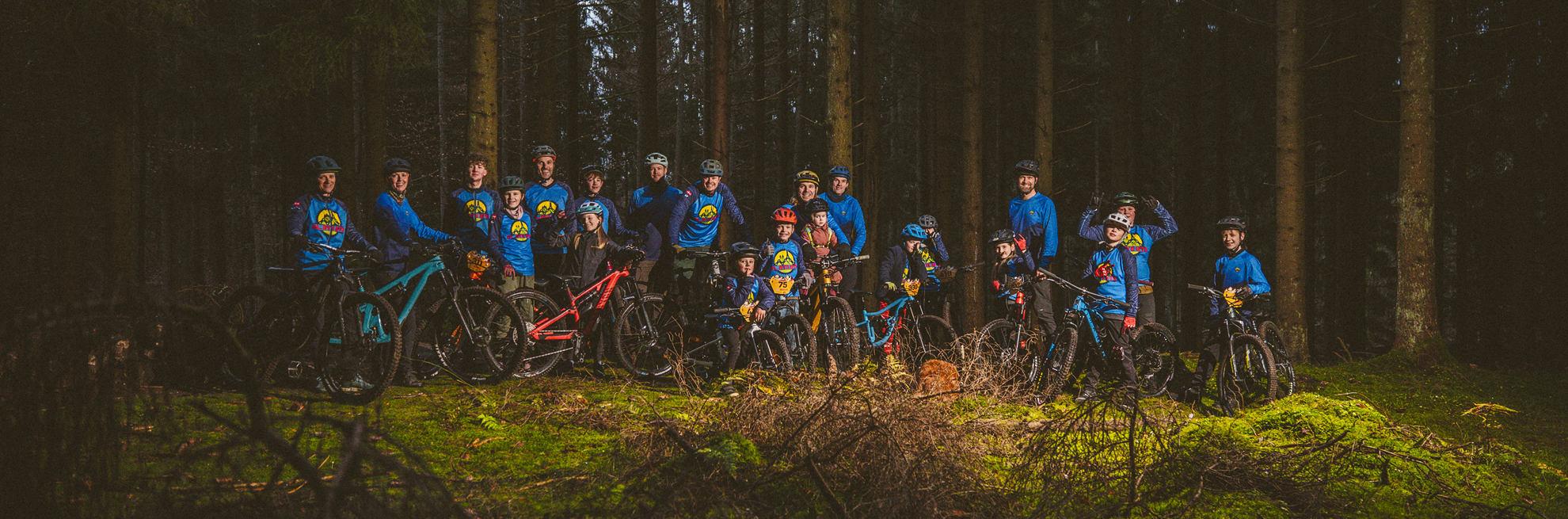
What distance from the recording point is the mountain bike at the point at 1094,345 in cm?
784

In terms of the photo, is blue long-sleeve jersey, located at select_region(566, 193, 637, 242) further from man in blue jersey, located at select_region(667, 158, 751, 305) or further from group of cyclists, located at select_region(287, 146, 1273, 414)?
man in blue jersey, located at select_region(667, 158, 751, 305)

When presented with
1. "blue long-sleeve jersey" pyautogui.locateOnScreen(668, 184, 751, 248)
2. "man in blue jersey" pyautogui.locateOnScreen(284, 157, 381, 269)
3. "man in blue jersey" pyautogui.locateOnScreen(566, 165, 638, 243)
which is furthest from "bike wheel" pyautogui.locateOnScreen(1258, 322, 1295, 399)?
"man in blue jersey" pyautogui.locateOnScreen(284, 157, 381, 269)

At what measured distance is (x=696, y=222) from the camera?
29.4 feet

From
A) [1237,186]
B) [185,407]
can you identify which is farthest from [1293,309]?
[1237,186]

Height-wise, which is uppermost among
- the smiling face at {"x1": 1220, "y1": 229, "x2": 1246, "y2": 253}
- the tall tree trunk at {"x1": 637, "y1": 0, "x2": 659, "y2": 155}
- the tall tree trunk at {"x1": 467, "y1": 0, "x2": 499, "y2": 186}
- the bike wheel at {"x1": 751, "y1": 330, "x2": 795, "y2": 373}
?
the tall tree trunk at {"x1": 637, "y1": 0, "x2": 659, "y2": 155}

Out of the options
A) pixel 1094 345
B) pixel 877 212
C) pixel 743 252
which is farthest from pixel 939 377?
pixel 877 212

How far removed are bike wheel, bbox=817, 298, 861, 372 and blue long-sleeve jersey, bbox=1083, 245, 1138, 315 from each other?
7.43 ft

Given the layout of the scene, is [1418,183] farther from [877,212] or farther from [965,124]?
[877,212]

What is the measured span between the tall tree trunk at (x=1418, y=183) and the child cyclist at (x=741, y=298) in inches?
327

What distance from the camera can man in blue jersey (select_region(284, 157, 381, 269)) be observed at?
23.4 feet

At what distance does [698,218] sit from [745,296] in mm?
1493

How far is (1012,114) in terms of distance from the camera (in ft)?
78.7

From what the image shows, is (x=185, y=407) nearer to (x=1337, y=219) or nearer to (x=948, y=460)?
(x=948, y=460)

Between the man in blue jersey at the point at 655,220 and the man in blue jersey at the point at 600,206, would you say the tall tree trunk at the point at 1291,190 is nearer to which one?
the man in blue jersey at the point at 655,220
